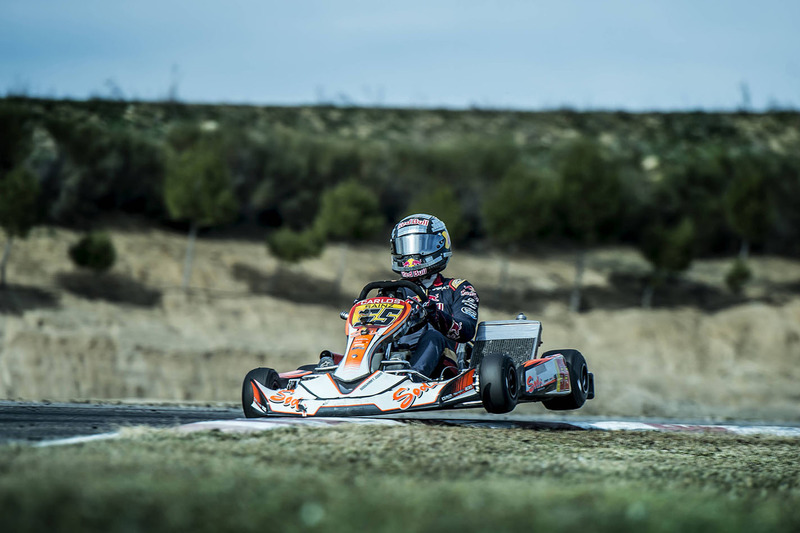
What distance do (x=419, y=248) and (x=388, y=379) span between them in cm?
175

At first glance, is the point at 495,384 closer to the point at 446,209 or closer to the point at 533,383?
the point at 533,383

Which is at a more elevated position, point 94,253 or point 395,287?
point 94,253

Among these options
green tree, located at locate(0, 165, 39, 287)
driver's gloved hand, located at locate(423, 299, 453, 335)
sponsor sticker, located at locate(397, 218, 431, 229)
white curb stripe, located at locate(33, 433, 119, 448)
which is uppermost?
green tree, located at locate(0, 165, 39, 287)

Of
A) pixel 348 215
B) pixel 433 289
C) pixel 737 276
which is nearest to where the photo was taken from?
pixel 433 289

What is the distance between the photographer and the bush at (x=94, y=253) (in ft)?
99.8

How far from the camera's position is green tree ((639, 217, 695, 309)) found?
131ft

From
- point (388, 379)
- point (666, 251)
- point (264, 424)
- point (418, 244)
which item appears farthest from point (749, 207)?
point (264, 424)

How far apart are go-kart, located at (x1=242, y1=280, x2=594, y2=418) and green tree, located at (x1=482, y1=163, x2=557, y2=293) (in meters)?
28.5

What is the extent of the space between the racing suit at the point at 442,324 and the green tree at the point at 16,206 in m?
21.8

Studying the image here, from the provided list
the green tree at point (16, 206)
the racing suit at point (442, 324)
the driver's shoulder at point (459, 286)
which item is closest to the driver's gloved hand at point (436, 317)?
the racing suit at point (442, 324)

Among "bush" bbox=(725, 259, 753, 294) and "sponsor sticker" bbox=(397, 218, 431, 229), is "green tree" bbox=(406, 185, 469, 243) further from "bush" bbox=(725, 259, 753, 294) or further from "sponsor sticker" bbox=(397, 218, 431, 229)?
"sponsor sticker" bbox=(397, 218, 431, 229)

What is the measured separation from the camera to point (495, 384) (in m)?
8.73

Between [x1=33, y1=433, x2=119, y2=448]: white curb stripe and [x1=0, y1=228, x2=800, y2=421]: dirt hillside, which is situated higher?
[x1=0, y1=228, x2=800, y2=421]: dirt hillside

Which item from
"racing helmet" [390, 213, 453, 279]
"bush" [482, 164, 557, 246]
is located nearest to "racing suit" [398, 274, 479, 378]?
"racing helmet" [390, 213, 453, 279]
